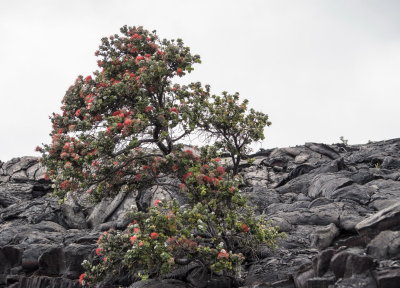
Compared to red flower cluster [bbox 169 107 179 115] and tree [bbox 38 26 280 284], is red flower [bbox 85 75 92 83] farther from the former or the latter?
red flower cluster [bbox 169 107 179 115]

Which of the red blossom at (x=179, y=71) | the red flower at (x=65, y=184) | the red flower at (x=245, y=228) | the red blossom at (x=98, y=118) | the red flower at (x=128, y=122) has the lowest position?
the red flower at (x=245, y=228)

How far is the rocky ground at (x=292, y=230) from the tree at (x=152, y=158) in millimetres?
1476

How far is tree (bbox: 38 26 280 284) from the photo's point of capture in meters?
A: 17.1

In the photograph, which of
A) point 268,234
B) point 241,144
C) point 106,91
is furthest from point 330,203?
point 106,91

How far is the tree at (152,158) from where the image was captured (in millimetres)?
17094

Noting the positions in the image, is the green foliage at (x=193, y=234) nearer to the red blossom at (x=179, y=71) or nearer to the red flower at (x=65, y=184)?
the red flower at (x=65, y=184)

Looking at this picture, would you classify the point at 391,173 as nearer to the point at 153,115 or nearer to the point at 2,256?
the point at 153,115

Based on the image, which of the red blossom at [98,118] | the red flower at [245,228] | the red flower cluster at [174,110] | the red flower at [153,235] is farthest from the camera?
the red flower cluster at [174,110]

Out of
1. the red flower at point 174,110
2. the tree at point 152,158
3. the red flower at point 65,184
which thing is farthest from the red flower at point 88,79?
the red flower at point 65,184

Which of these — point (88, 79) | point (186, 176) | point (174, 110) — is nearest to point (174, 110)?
point (174, 110)

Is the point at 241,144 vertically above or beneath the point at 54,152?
above

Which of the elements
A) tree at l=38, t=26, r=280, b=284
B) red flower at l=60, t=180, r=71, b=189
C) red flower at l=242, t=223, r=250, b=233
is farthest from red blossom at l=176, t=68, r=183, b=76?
red flower at l=242, t=223, r=250, b=233

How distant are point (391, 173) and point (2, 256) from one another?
29.2 m

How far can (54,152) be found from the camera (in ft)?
64.6
